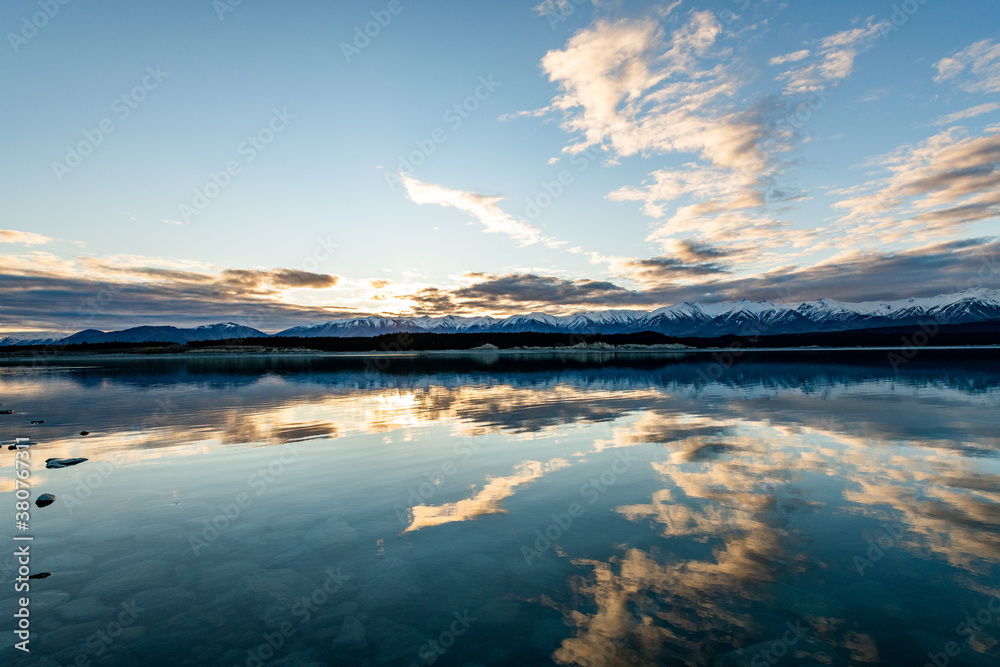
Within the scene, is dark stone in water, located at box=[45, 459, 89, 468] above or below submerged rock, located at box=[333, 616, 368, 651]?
above

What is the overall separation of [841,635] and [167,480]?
1848cm

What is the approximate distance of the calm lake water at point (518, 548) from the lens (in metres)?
7.00

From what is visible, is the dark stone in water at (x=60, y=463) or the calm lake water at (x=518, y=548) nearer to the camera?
the calm lake water at (x=518, y=548)

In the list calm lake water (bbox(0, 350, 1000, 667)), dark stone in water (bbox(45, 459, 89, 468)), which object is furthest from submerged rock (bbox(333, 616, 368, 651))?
dark stone in water (bbox(45, 459, 89, 468))

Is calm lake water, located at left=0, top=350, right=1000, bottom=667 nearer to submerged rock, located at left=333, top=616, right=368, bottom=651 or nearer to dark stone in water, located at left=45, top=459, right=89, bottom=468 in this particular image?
submerged rock, located at left=333, top=616, right=368, bottom=651

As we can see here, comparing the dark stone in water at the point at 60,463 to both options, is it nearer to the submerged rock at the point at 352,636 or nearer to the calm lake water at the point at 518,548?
the calm lake water at the point at 518,548

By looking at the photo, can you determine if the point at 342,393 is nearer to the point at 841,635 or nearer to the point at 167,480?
the point at 167,480

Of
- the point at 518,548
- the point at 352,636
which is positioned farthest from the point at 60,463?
the point at 518,548

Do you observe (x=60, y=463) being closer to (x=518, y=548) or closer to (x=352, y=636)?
(x=352, y=636)

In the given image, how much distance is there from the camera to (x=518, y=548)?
10.2 meters

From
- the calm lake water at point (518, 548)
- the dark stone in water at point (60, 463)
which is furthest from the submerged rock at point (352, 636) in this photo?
the dark stone in water at point (60, 463)

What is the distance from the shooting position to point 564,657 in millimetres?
6633

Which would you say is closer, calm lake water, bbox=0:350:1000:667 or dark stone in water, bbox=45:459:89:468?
calm lake water, bbox=0:350:1000:667

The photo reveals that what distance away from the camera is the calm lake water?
7.00 metres
